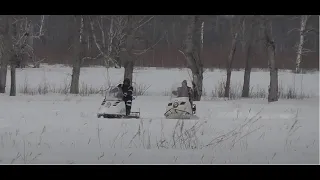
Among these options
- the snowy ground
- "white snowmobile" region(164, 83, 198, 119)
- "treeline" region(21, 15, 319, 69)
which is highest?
"treeline" region(21, 15, 319, 69)

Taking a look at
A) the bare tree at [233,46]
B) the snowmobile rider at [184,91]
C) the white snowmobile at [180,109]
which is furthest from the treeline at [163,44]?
the white snowmobile at [180,109]

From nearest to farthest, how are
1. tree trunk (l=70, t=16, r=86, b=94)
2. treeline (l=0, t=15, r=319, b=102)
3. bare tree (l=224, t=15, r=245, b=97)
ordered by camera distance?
treeline (l=0, t=15, r=319, b=102), bare tree (l=224, t=15, r=245, b=97), tree trunk (l=70, t=16, r=86, b=94)

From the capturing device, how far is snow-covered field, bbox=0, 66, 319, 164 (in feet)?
26.9

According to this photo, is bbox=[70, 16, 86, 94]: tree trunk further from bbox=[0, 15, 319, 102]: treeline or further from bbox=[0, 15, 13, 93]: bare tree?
bbox=[0, 15, 13, 93]: bare tree

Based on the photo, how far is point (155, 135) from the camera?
1085 cm

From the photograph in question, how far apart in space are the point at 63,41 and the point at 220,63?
2018cm

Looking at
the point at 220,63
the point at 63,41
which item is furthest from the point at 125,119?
the point at 63,41

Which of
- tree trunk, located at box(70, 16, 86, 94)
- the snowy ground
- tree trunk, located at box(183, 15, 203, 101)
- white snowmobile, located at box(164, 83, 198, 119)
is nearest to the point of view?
the snowy ground

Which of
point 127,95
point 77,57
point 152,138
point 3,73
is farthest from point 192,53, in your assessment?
point 152,138

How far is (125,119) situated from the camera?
534 inches

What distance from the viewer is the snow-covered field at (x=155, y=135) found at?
26.9 feet

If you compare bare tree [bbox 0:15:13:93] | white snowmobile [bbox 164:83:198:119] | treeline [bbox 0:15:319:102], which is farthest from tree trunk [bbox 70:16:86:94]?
white snowmobile [bbox 164:83:198:119]

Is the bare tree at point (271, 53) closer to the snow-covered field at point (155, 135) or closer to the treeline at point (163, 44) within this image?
the treeline at point (163, 44)
